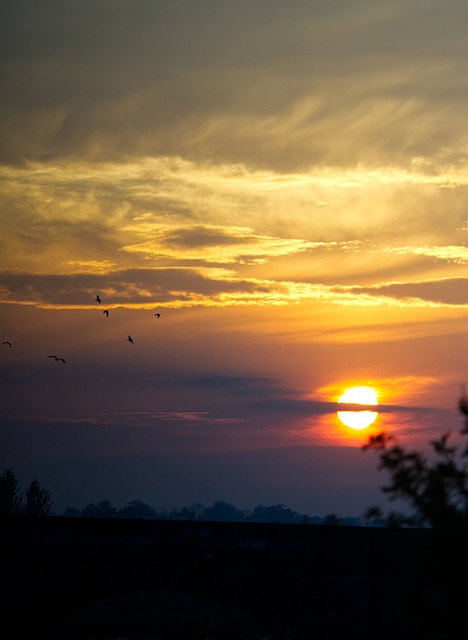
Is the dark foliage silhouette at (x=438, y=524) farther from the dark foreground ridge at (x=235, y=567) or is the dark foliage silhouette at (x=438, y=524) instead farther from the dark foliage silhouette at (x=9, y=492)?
the dark foliage silhouette at (x=9, y=492)

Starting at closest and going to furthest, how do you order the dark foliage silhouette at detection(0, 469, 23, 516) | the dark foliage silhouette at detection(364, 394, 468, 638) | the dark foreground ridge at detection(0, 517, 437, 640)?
the dark foliage silhouette at detection(364, 394, 468, 638), the dark foreground ridge at detection(0, 517, 437, 640), the dark foliage silhouette at detection(0, 469, 23, 516)

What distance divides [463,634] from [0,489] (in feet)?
262

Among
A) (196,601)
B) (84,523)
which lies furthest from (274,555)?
(196,601)

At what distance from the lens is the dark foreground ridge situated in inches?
1265

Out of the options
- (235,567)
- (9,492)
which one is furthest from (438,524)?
(9,492)

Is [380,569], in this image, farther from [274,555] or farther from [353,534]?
[274,555]

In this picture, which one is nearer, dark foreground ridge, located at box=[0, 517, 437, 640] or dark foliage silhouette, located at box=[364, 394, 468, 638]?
dark foliage silhouette, located at box=[364, 394, 468, 638]

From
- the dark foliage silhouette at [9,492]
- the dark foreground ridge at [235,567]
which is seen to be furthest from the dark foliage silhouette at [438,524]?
the dark foliage silhouette at [9,492]

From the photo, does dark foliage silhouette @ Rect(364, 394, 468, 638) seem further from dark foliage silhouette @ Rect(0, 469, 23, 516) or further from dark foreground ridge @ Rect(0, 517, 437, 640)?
dark foliage silhouette @ Rect(0, 469, 23, 516)

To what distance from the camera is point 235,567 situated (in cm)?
3247

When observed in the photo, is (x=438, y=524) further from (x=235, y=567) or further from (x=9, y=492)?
(x=9, y=492)

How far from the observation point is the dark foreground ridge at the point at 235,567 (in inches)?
1265

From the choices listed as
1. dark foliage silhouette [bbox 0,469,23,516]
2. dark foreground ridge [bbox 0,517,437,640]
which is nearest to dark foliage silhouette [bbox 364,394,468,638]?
dark foreground ridge [bbox 0,517,437,640]

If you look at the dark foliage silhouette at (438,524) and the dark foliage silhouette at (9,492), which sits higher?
the dark foliage silhouette at (9,492)
